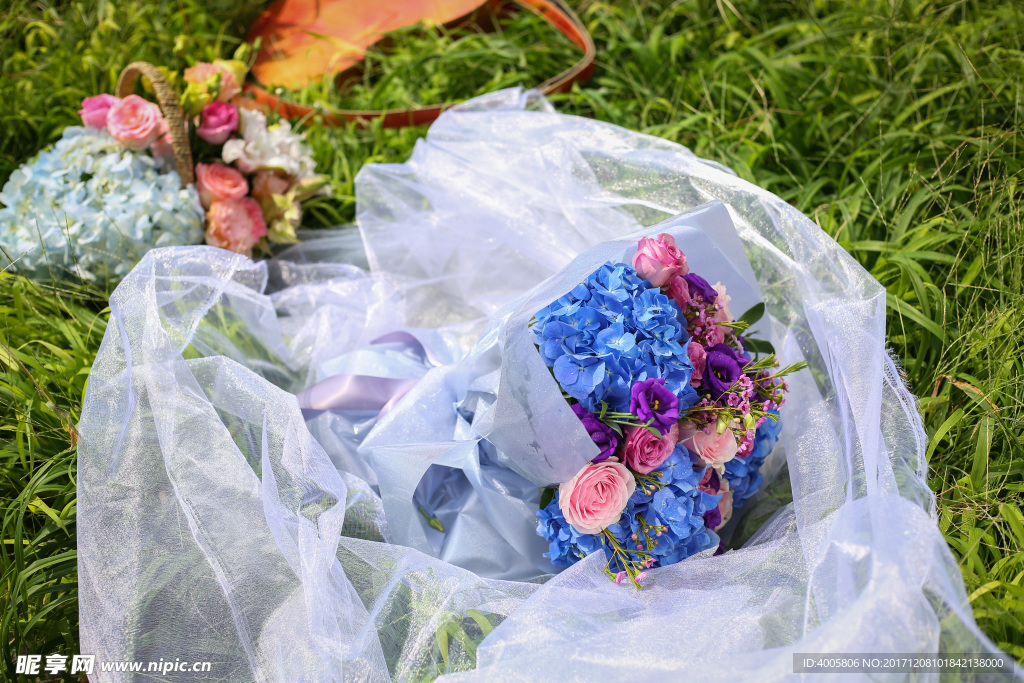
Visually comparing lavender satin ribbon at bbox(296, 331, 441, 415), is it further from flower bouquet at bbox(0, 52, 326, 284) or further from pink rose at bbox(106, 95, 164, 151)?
pink rose at bbox(106, 95, 164, 151)

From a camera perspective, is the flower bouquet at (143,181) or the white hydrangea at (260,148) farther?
the white hydrangea at (260,148)

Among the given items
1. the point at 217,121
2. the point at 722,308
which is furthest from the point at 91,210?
the point at 722,308

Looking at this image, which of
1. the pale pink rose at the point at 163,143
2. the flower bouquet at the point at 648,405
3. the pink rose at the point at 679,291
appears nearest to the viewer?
the flower bouquet at the point at 648,405

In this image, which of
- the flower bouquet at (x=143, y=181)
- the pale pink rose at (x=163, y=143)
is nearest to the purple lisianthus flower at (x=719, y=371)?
the flower bouquet at (x=143, y=181)

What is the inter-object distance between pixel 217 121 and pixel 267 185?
7.7 inches

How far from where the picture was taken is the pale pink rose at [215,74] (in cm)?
182

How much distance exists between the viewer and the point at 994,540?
1.07 m

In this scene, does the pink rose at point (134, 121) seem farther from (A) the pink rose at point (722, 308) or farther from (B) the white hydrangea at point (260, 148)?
(A) the pink rose at point (722, 308)

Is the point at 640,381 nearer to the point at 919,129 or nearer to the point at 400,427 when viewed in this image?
the point at 400,427

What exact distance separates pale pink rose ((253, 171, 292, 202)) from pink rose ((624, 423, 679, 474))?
130 cm

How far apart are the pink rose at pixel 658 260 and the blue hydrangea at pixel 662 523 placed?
0.90ft

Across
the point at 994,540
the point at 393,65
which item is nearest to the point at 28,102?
the point at 393,65

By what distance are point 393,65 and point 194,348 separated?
A: 5.03 ft

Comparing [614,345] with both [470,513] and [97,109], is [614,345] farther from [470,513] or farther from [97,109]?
[97,109]
